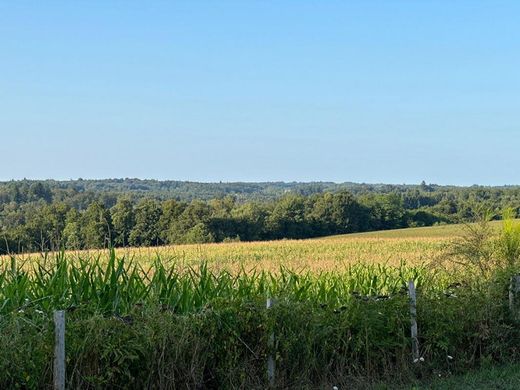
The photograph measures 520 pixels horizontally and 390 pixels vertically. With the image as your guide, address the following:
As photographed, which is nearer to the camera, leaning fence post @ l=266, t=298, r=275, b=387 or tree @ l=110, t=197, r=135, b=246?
A: leaning fence post @ l=266, t=298, r=275, b=387

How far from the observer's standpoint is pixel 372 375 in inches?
288

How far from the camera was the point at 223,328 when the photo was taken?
6266 millimetres

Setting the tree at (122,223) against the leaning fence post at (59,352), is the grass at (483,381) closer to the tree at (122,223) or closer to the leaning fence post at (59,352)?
the leaning fence post at (59,352)

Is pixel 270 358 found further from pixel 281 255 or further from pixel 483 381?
pixel 281 255

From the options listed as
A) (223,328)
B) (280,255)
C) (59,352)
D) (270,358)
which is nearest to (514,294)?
(270,358)

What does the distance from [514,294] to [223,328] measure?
4.62m

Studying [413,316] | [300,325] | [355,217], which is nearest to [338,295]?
[413,316]

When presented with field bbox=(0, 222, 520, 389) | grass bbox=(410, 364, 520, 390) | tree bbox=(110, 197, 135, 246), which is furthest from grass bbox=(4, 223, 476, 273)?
grass bbox=(410, 364, 520, 390)

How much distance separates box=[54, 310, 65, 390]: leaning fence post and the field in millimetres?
75

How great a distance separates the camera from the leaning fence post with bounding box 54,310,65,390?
5.17 meters

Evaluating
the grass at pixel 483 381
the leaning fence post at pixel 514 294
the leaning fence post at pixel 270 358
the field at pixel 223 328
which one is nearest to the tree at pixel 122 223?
the field at pixel 223 328

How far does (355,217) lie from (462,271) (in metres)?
70.1

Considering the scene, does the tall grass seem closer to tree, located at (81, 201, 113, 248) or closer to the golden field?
tree, located at (81, 201, 113, 248)

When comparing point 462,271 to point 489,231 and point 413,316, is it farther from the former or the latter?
point 413,316
